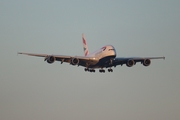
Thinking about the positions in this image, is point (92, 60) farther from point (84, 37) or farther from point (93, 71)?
point (84, 37)

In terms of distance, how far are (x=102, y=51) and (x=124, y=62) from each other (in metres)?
5.50

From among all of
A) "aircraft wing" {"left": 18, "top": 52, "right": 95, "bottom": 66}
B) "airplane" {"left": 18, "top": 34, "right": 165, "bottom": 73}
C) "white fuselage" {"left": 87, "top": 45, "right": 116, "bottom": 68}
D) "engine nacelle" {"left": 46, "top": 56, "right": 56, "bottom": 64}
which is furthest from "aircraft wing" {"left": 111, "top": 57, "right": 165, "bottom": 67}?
"engine nacelle" {"left": 46, "top": 56, "right": 56, "bottom": 64}

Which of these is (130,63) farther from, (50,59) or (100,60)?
(50,59)

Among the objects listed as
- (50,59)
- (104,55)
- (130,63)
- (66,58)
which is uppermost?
(104,55)

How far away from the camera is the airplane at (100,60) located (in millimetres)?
80250

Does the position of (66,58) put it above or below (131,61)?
above

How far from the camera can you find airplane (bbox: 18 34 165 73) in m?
80.2

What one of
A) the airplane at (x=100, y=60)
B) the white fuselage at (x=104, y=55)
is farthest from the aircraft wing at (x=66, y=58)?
the white fuselage at (x=104, y=55)

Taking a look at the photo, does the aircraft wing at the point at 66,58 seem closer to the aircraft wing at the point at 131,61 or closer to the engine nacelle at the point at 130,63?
the aircraft wing at the point at 131,61

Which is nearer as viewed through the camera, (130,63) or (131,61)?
(130,63)

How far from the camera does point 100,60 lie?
81.1 metres

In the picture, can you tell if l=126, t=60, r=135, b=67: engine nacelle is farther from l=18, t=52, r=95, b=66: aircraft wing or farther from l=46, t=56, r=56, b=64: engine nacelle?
l=46, t=56, r=56, b=64: engine nacelle

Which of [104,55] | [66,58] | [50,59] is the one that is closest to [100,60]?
[104,55]

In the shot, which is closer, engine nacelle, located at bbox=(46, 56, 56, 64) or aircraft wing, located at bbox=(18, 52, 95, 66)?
engine nacelle, located at bbox=(46, 56, 56, 64)
